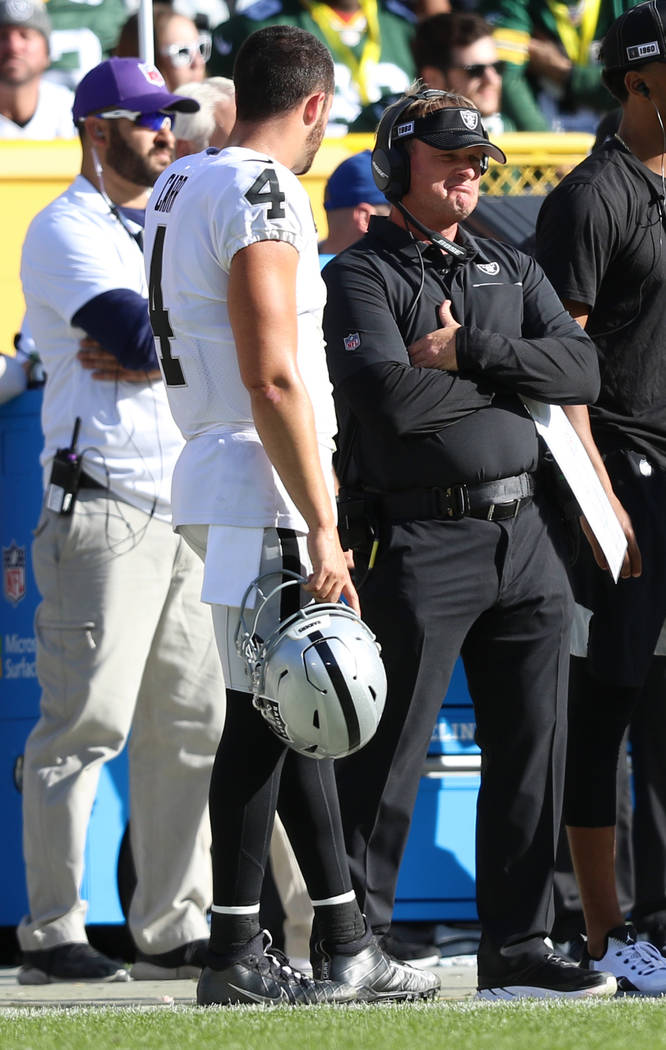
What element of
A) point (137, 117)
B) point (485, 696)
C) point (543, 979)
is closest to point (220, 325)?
point (485, 696)

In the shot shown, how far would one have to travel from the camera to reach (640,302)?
4.21 meters

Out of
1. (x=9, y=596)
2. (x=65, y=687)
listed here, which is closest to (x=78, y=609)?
(x=65, y=687)

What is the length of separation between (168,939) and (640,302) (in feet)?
7.17

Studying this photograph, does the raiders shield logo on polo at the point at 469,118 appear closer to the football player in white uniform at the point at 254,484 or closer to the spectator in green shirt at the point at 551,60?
the football player in white uniform at the point at 254,484

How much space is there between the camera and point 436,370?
3.83 meters

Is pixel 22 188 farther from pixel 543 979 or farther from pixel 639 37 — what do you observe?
pixel 543 979

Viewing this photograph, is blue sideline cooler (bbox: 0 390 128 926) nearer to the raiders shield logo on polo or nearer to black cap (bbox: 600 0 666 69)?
the raiders shield logo on polo

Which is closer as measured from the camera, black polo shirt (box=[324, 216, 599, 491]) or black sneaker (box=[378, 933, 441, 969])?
black polo shirt (box=[324, 216, 599, 491])

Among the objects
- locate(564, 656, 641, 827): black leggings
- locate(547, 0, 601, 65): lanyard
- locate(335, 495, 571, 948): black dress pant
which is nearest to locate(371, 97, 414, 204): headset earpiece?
locate(335, 495, 571, 948): black dress pant

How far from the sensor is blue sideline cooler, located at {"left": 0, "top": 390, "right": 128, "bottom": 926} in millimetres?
5215

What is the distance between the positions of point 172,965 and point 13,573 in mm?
1321

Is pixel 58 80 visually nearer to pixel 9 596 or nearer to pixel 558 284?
pixel 9 596

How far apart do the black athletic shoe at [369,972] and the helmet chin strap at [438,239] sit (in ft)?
5.13

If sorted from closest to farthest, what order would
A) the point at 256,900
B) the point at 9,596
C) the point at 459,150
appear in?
1. the point at 256,900
2. the point at 459,150
3. the point at 9,596
